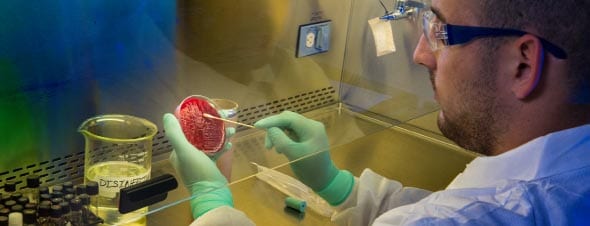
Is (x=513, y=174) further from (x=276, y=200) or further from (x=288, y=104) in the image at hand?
(x=288, y=104)

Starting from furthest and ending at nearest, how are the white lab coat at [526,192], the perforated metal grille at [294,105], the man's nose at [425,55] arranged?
the perforated metal grille at [294,105] < the man's nose at [425,55] < the white lab coat at [526,192]

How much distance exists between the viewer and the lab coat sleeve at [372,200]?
5.19ft

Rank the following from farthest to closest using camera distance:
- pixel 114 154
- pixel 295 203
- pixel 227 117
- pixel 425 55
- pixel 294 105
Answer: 1. pixel 294 105
2. pixel 295 203
3. pixel 227 117
4. pixel 114 154
5. pixel 425 55

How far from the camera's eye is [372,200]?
1.59m

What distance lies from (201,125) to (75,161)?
0.26 metres

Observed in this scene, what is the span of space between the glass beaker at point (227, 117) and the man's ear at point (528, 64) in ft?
1.93

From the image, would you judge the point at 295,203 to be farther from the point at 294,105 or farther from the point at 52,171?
the point at 52,171

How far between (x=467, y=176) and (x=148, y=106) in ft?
2.26

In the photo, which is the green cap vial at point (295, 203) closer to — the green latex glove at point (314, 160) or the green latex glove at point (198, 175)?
the green latex glove at point (314, 160)

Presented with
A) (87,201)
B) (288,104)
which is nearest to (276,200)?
(288,104)

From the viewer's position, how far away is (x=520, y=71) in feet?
3.58

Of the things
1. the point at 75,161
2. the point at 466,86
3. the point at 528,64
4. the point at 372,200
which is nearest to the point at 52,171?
the point at 75,161

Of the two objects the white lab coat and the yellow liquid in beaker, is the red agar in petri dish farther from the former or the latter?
the white lab coat

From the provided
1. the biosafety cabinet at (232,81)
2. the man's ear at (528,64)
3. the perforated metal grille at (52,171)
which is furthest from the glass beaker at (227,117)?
the man's ear at (528,64)
